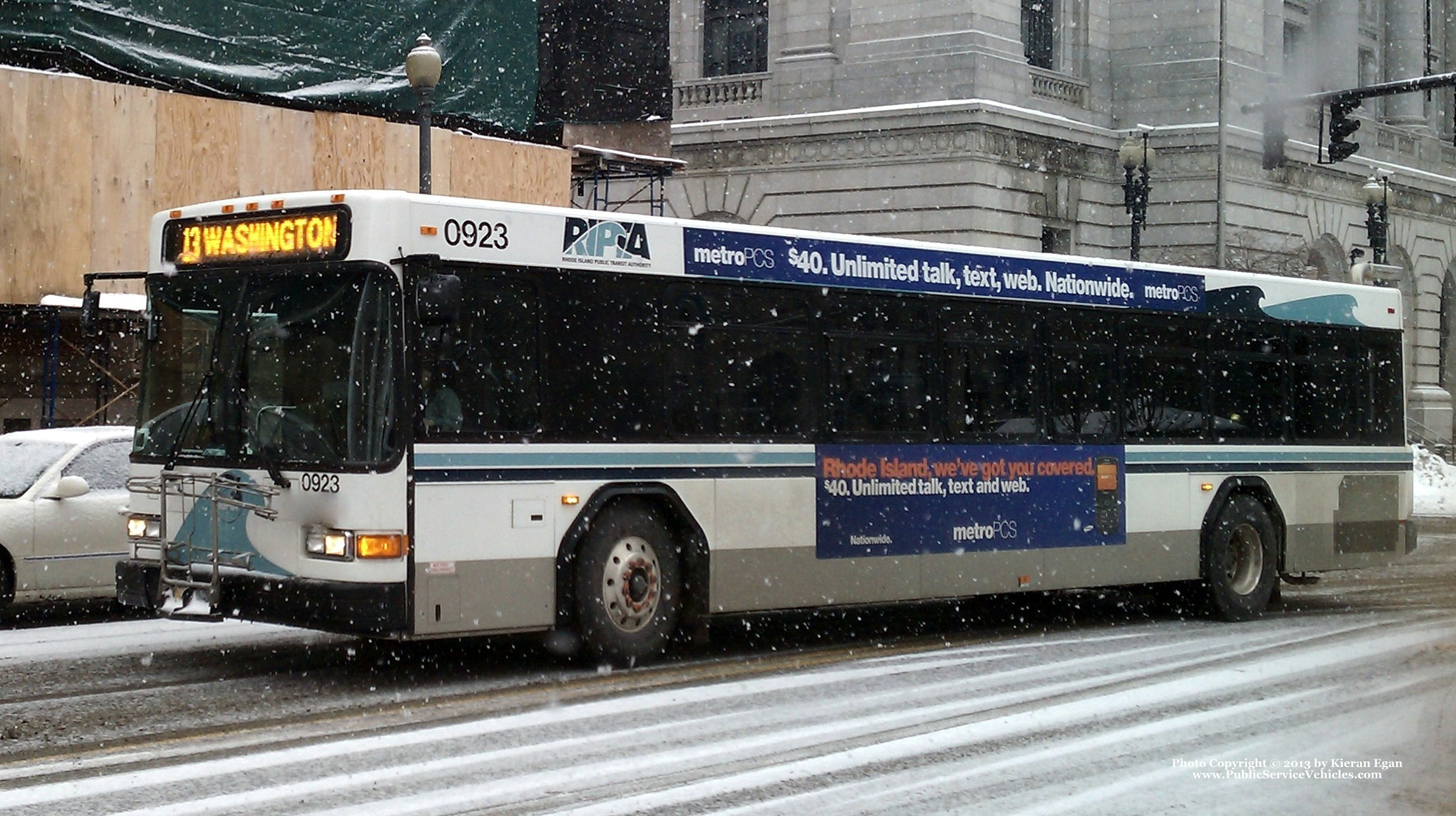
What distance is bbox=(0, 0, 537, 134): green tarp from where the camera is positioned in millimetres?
22047

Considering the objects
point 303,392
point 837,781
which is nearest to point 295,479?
point 303,392

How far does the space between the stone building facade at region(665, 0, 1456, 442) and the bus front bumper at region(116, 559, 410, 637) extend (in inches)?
1082

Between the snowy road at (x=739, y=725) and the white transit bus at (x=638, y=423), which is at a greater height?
the white transit bus at (x=638, y=423)

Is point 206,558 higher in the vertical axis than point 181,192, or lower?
lower

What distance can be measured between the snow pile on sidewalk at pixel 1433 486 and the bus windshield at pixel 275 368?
30.9 metres

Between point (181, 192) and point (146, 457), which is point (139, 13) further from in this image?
point (146, 457)

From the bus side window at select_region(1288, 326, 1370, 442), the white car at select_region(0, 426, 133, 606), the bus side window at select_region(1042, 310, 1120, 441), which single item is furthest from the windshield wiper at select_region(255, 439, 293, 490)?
the bus side window at select_region(1288, 326, 1370, 442)

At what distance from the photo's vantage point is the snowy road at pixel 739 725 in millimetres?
8094

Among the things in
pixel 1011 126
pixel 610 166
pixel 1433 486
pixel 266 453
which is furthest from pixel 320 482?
pixel 1433 486

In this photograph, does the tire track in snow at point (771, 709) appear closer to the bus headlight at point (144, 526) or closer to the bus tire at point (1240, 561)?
the bus tire at point (1240, 561)

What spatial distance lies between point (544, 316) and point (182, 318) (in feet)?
7.94

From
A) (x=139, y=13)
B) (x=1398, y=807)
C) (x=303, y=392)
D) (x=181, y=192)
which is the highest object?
(x=139, y=13)

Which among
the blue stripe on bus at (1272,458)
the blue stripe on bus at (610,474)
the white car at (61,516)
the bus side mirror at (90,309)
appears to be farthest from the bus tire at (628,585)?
the blue stripe on bus at (1272,458)

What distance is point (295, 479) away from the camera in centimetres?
1110
